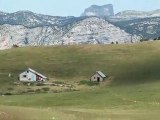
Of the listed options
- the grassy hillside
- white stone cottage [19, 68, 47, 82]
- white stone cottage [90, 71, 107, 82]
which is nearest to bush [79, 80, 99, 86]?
white stone cottage [90, 71, 107, 82]

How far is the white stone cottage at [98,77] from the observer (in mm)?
159012

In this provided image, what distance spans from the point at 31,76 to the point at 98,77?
24.6 meters

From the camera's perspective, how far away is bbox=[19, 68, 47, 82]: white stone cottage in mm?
165688

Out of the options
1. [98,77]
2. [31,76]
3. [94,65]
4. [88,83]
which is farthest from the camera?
[94,65]

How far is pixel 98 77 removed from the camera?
522ft

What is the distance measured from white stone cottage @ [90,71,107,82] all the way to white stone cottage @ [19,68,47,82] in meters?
16.4

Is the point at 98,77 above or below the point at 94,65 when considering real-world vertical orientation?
below

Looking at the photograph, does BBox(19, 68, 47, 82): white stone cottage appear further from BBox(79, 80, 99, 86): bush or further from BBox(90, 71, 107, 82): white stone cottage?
BBox(90, 71, 107, 82): white stone cottage

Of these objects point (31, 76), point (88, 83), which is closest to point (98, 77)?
point (88, 83)

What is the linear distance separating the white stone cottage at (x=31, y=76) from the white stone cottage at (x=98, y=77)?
648 inches

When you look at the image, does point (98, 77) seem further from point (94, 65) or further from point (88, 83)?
point (94, 65)

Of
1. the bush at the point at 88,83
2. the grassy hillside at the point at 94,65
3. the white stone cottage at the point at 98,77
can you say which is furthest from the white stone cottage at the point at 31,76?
the white stone cottage at the point at 98,77

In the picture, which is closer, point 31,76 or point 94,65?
point 31,76

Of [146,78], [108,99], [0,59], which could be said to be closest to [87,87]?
[146,78]
